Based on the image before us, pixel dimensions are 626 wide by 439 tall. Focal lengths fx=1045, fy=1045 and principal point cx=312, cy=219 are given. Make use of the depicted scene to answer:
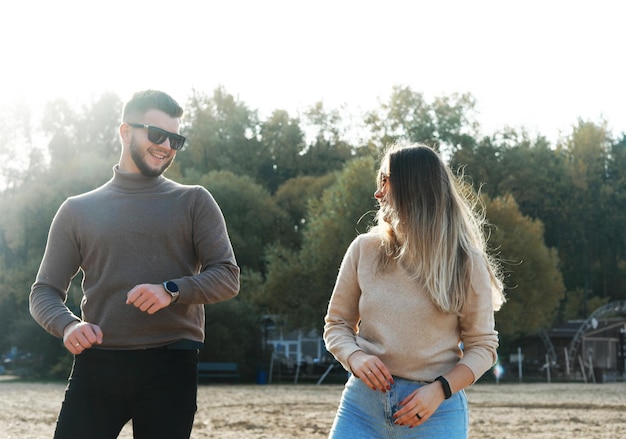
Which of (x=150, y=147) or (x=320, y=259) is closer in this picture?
(x=150, y=147)

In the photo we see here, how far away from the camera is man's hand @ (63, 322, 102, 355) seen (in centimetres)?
401

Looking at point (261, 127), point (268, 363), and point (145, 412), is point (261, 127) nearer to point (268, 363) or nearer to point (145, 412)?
point (268, 363)

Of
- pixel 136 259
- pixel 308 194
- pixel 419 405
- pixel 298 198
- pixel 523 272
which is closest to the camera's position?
pixel 419 405

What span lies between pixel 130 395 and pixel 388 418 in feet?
3.45

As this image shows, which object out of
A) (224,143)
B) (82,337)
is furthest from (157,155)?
(224,143)

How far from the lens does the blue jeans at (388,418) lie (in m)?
3.79

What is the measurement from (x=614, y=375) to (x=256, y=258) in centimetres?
1816

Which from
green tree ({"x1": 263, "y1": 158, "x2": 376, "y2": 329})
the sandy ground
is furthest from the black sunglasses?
green tree ({"x1": 263, "y1": 158, "x2": 376, "y2": 329})

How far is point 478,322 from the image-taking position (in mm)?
3922

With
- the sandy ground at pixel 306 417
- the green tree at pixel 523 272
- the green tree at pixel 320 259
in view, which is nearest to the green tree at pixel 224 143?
the green tree at pixel 320 259

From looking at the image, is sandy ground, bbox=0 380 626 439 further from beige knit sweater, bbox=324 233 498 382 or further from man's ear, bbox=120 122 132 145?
beige knit sweater, bbox=324 233 498 382

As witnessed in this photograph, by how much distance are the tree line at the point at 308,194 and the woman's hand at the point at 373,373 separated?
38.8 m

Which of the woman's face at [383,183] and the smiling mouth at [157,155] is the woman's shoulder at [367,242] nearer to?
the woman's face at [383,183]

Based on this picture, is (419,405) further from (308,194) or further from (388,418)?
(308,194)
